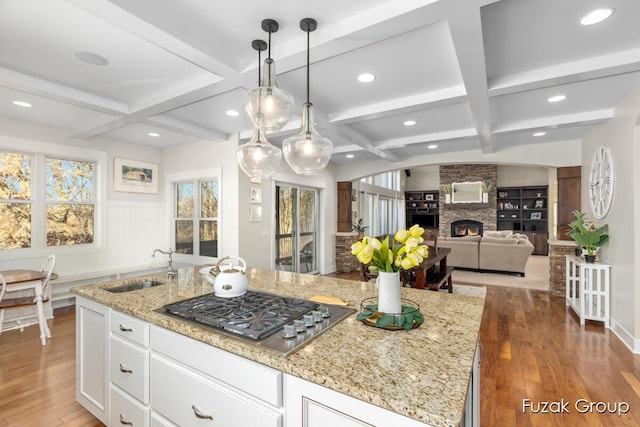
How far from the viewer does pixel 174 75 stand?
8.72ft

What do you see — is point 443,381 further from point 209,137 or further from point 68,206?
point 68,206

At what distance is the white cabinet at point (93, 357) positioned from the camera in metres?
1.83

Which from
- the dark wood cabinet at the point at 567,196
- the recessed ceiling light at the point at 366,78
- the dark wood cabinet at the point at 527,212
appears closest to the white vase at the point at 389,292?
the recessed ceiling light at the point at 366,78

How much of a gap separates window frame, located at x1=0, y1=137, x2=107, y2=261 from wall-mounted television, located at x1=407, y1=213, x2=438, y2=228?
34.6 feet

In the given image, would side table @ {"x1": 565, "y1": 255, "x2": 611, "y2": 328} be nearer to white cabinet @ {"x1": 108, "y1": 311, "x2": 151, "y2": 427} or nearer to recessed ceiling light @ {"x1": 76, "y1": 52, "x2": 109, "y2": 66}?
white cabinet @ {"x1": 108, "y1": 311, "x2": 151, "y2": 427}

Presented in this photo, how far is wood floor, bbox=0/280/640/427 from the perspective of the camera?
2008mm

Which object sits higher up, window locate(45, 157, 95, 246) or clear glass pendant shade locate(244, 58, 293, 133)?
clear glass pendant shade locate(244, 58, 293, 133)

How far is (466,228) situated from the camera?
35.6ft

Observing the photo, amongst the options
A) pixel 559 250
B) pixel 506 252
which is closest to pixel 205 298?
pixel 559 250

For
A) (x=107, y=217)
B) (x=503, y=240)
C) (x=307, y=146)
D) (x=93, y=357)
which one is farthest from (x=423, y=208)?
(x=93, y=357)

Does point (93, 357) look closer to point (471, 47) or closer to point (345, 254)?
point (471, 47)

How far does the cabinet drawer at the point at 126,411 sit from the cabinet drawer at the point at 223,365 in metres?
0.39

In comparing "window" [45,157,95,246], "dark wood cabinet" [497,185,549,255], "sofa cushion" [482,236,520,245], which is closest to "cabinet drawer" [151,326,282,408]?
"window" [45,157,95,246]

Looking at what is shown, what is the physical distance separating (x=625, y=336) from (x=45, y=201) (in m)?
7.10
